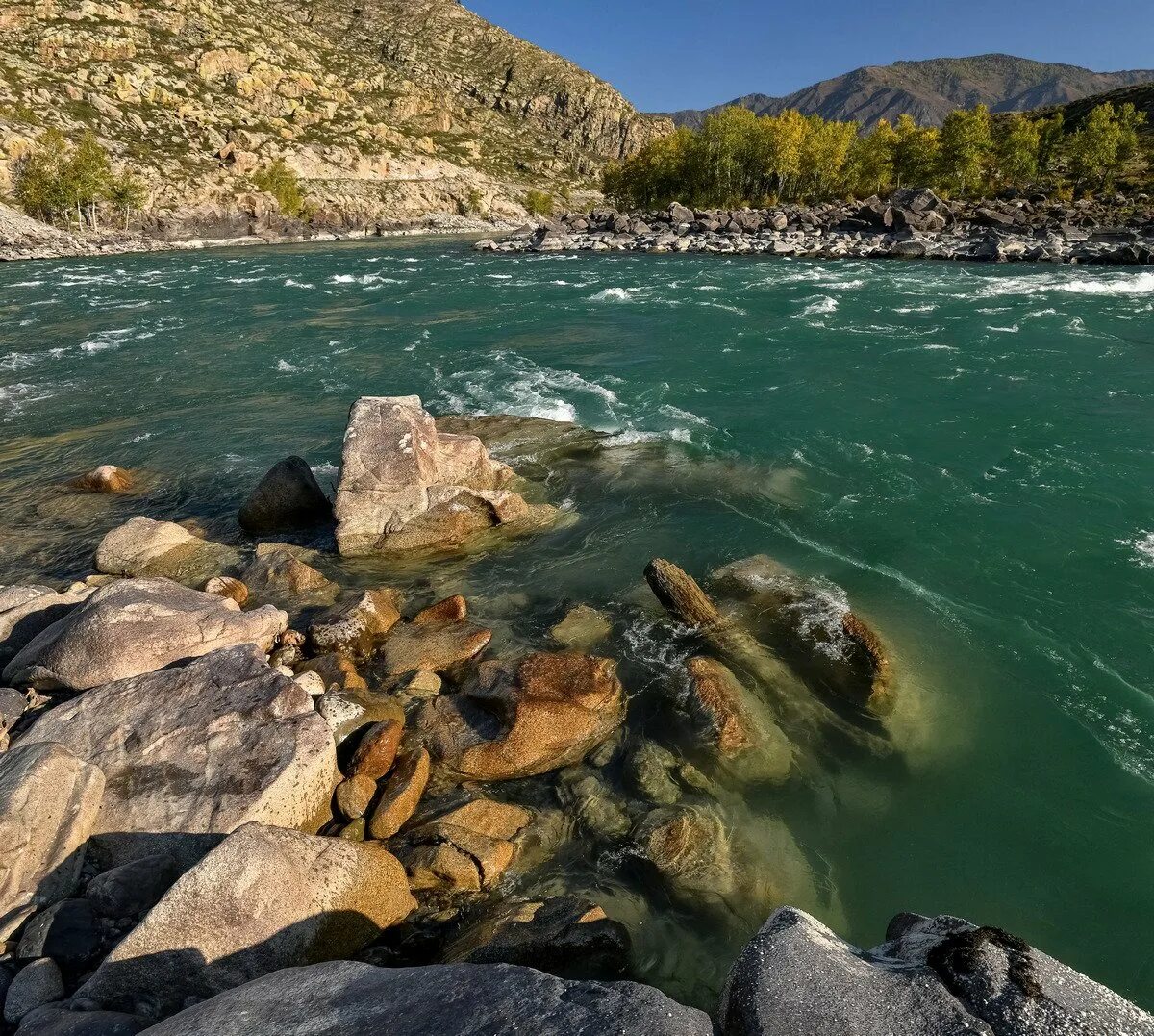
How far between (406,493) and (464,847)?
825cm

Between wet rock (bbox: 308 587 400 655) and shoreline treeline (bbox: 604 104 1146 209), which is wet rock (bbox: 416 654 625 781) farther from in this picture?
shoreline treeline (bbox: 604 104 1146 209)

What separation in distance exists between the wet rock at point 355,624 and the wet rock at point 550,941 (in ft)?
16.4

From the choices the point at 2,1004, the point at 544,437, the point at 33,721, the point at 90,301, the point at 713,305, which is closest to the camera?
the point at 2,1004

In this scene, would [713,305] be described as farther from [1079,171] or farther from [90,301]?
[1079,171]

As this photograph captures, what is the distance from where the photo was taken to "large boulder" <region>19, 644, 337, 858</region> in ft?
20.8

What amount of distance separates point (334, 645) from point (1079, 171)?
399 feet

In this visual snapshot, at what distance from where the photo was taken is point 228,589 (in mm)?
11289

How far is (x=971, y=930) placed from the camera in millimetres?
4059

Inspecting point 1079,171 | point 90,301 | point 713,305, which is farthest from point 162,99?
point 1079,171

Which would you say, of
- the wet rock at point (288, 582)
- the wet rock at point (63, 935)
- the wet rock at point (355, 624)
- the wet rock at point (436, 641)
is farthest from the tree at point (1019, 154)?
the wet rock at point (63, 935)

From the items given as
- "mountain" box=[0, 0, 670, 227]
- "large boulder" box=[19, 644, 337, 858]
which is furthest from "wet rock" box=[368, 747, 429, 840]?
"mountain" box=[0, 0, 670, 227]

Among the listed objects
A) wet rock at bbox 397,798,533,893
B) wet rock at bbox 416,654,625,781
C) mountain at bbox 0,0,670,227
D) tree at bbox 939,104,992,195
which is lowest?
wet rock at bbox 397,798,533,893

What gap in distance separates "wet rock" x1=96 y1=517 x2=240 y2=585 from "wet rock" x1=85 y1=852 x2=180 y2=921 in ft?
23.1

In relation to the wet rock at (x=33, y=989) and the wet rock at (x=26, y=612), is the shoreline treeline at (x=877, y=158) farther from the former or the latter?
the wet rock at (x=33, y=989)
